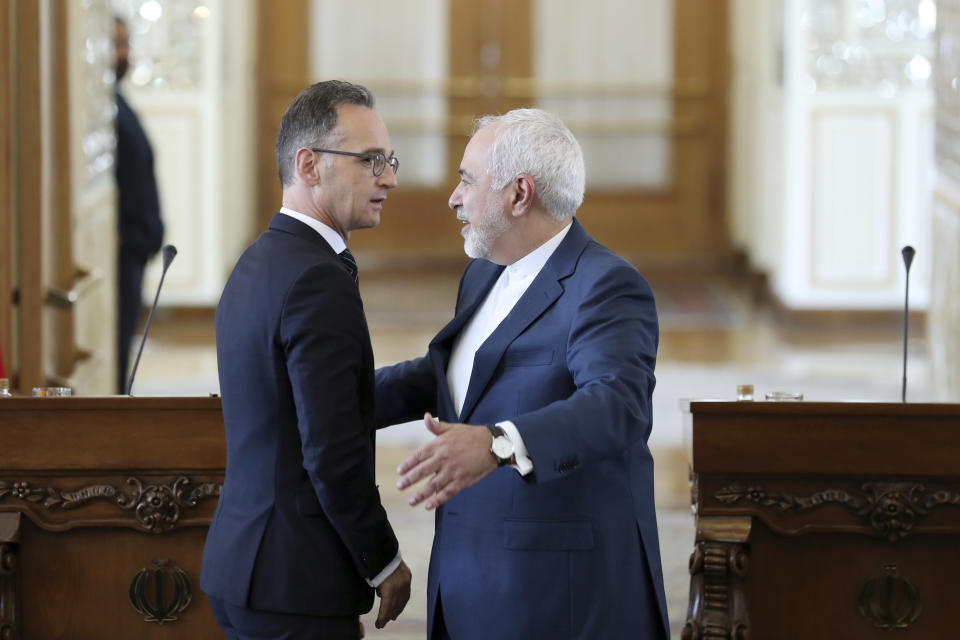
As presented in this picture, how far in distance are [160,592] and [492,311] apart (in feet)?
3.87

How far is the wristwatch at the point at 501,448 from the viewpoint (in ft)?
7.25

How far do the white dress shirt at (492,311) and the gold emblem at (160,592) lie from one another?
1004mm

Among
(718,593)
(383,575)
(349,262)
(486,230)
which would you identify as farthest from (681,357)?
(383,575)

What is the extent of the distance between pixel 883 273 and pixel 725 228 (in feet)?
9.40

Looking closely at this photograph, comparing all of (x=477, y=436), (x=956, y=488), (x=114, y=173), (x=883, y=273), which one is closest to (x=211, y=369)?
(x=114, y=173)

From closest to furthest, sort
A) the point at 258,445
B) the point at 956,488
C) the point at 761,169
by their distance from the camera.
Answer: the point at 258,445, the point at 956,488, the point at 761,169

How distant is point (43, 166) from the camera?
4.94 metres

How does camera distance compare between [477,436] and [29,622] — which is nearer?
[477,436]

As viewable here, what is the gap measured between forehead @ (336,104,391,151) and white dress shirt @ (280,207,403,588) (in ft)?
0.49

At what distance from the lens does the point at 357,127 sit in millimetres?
2443

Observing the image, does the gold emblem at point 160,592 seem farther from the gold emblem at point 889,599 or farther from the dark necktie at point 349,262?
the gold emblem at point 889,599

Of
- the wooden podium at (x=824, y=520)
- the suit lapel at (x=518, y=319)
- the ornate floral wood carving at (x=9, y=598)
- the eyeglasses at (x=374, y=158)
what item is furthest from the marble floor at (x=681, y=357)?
the eyeglasses at (x=374, y=158)

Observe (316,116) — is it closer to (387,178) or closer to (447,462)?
(387,178)

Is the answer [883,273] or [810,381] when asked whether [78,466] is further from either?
[883,273]
